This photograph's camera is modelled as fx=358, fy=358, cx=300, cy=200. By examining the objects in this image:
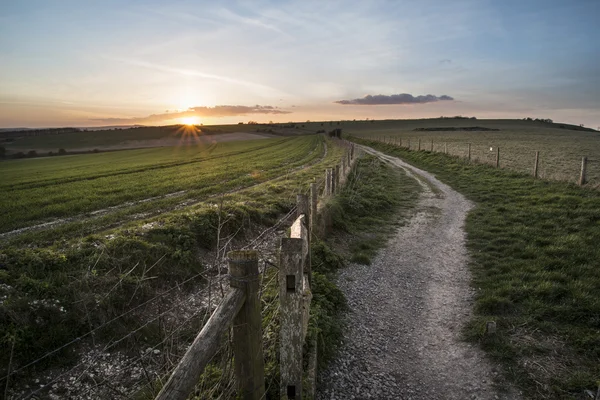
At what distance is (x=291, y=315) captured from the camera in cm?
388

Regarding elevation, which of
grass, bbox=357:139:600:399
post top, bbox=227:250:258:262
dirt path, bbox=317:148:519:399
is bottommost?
dirt path, bbox=317:148:519:399

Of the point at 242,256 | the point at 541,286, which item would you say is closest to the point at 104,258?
the point at 242,256

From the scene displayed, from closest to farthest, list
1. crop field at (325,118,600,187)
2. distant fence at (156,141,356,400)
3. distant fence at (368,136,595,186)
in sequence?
distant fence at (156,141,356,400), distant fence at (368,136,595,186), crop field at (325,118,600,187)

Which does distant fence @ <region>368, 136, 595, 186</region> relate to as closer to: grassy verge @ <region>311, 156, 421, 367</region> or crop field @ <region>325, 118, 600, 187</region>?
crop field @ <region>325, 118, 600, 187</region>

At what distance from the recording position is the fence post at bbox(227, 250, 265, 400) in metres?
3.05

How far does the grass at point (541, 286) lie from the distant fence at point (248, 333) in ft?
→ 11.1

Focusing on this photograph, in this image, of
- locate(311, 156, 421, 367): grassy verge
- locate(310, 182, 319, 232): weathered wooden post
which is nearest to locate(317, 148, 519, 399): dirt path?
locate(311, 156, 421, 367): grassy verge

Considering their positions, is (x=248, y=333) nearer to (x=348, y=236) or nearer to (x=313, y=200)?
(x=313, y=200)

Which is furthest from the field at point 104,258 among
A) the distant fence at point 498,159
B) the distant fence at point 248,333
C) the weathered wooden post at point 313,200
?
the distant fence at point 498,159

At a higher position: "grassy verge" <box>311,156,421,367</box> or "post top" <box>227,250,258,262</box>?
"post top" <box>227,250,258,262</box>

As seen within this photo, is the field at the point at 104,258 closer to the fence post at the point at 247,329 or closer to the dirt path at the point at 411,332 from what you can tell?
the fence post at the point at 247,329

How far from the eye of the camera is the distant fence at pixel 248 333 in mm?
2450

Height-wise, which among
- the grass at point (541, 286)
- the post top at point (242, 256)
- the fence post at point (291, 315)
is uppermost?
the post top at point (242, 256)

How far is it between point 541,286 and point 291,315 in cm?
603
